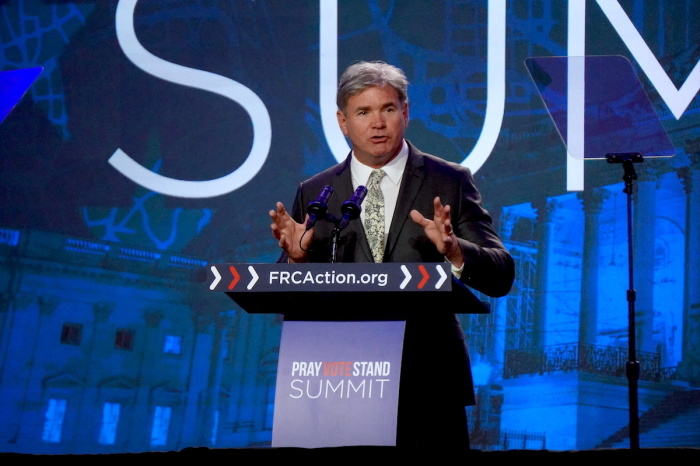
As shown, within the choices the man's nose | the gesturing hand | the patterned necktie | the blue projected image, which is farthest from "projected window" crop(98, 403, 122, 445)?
the gesturing hand

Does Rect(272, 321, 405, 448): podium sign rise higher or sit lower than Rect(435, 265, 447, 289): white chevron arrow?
lower

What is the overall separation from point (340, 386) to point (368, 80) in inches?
46.0

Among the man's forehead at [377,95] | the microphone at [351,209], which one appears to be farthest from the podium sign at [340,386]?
the man's forehead at [377,95]

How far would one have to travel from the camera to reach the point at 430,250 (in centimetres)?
284

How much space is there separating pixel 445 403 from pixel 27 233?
3643mm

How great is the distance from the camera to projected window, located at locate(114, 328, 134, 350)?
5.13 m

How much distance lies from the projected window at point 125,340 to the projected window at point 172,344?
0.21m

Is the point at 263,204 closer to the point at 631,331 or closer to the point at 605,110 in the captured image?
the point at 605,110

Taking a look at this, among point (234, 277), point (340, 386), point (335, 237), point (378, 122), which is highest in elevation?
point (378, 122)

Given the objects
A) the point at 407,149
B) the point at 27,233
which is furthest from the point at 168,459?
the point at 27,233

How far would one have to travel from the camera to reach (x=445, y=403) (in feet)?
8.60

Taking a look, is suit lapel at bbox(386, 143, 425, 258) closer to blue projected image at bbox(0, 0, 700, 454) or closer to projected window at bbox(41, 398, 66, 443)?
blue projected image at bbox(0, 0, 700, 454)

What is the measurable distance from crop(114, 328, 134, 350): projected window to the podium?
2865 millimetres

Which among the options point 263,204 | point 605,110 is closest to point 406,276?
point 605,110
